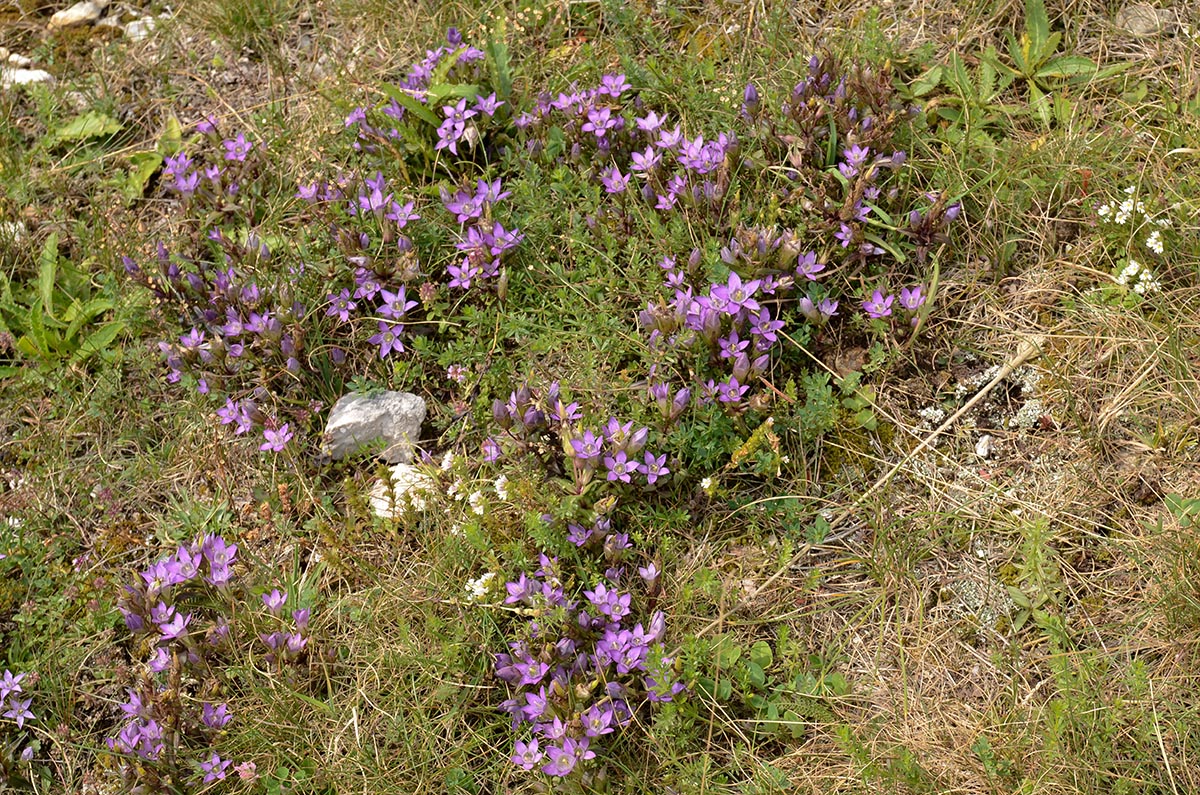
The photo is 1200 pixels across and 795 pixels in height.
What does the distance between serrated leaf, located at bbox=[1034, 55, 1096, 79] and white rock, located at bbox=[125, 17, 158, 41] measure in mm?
4020

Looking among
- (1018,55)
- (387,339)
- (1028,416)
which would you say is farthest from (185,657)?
(1018,55)

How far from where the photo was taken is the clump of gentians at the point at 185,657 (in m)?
3.13

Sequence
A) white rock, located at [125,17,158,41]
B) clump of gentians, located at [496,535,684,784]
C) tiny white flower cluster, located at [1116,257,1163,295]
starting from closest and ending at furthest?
1. clump of gentians, located at [496,535,684,784]
2. tiny white flower cluster, located at [1116,257,1163,295]
3. white rock, located at [125,17,158,41]

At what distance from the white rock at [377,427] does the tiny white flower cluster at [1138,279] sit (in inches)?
96.1

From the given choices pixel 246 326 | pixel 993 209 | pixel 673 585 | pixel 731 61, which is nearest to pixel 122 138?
pixel 246 326

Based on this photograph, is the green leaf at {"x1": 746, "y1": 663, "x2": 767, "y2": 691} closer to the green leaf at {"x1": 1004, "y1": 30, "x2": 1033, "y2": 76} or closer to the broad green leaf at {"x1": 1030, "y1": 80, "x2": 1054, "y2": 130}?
the broad green leaf at {"x1": 1030, "y1": 80, "x2": 1054, "y2": 130}

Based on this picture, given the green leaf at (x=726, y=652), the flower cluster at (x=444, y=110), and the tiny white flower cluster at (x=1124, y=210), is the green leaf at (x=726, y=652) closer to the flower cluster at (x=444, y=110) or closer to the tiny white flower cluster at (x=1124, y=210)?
the tiny white flower cluster at (x=1124, y=210)

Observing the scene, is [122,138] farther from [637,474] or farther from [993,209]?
[993,209]

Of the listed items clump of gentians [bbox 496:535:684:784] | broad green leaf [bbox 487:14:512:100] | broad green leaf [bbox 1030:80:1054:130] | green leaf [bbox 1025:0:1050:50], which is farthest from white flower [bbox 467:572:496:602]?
green leaf [bbox 1025:0:1050:50]

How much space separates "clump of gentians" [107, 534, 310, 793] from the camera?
3.13 meters

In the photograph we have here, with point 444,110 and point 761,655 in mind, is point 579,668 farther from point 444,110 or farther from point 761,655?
point 444,110

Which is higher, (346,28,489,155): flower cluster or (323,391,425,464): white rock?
(346,28,489,155): flower cluster

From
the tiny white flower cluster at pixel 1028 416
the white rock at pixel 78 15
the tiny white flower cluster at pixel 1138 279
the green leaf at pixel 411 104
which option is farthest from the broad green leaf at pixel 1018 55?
the white rock at pixel 78 15

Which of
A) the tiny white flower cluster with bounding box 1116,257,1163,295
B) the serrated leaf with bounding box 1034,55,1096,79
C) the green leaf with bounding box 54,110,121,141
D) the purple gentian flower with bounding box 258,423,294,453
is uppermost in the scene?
the green leaf with bounding box 54,110,121,141
